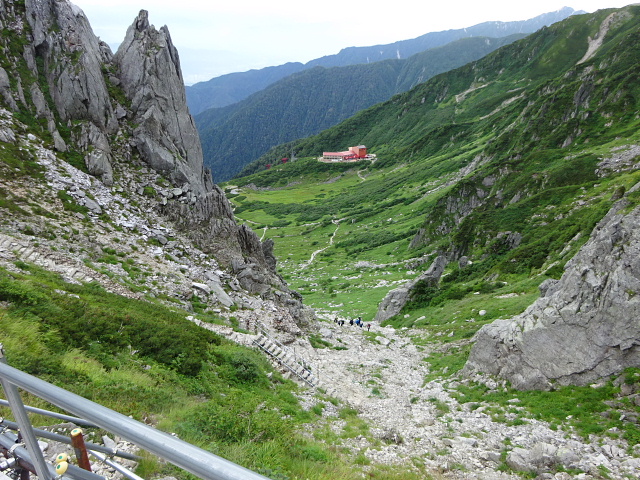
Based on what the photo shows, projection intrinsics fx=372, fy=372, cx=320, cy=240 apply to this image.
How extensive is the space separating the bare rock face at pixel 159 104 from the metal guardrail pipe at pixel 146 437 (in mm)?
35306

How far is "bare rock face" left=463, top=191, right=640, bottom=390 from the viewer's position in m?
18.5

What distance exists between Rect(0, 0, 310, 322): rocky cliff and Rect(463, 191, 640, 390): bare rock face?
19.2 meters

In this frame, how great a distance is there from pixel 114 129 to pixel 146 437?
40887 millimetres

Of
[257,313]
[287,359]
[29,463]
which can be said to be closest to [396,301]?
[257,313]

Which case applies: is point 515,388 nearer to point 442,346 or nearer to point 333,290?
point 442,346

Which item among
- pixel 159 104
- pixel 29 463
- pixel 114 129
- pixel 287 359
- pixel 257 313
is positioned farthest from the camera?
pixel 159 104

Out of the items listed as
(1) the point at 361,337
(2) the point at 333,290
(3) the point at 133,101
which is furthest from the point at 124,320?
(2) the point at 333,290

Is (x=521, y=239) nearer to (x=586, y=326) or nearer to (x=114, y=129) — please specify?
(x=586, y=326)

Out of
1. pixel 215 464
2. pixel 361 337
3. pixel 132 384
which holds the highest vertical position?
pixel 215 464

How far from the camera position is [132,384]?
1173 centimetres

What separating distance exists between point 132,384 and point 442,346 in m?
27.2

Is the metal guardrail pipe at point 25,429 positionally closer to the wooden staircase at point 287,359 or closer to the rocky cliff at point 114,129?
the wooden staircase at point 287,359

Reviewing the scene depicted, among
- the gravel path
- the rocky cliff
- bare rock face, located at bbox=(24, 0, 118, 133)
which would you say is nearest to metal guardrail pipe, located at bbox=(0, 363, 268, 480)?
the gravel path

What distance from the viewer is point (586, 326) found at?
19.7 meters
